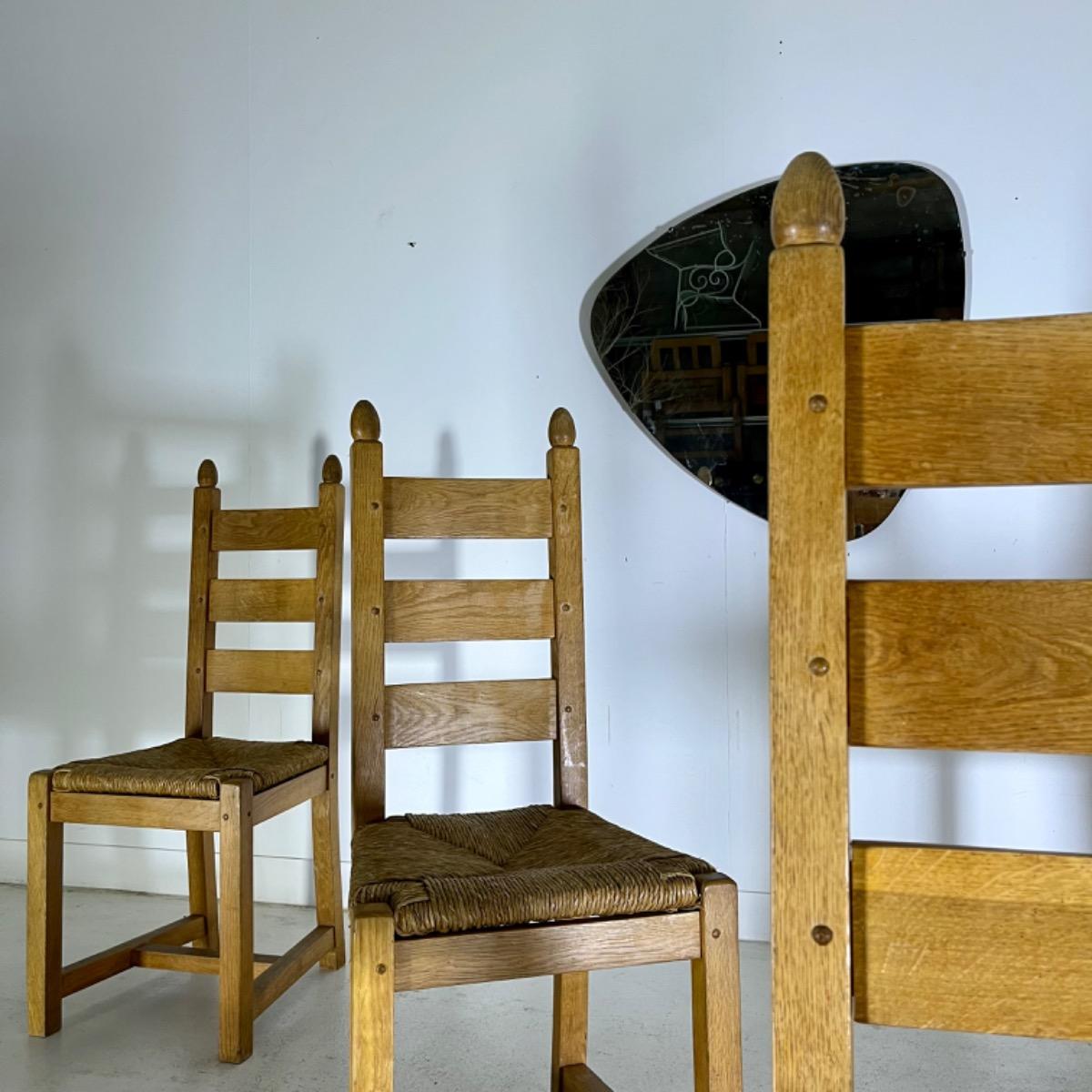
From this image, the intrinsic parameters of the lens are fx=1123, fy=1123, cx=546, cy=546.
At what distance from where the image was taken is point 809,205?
21.6 inches

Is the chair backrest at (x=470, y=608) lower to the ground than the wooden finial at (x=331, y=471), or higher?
lower

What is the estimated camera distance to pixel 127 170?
2.81 metres

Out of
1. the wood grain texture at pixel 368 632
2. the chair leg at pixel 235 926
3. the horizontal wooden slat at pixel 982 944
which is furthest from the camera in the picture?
the chair leg at pixel 235 926

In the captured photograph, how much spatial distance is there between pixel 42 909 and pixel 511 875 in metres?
1.06

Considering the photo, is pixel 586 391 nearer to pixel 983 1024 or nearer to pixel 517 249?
pixel 517 249

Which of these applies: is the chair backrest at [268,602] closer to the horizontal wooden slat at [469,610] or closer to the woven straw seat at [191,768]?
the woven straw seat at [191,768]

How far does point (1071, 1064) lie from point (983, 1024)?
1.52m

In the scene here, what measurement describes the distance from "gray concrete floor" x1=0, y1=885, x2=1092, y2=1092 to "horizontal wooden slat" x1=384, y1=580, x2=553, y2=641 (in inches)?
26.9

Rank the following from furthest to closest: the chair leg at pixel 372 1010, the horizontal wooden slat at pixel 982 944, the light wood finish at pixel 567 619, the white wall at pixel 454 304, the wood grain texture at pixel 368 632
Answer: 1. the white wall at pixel 454 304
2. the light wood finish at pixel 567 619
3. the wood grain texture at pixel 368 632
4. the chair leg at pixel 372 1010
5. the horizontal wooden slat at pixel 982 944

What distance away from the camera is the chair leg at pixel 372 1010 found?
1046 mm

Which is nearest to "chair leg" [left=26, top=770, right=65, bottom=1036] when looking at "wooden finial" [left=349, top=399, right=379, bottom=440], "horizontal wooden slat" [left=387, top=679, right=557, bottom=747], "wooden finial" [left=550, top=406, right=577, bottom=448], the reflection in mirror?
"horizontal wooden slat" [left=387, top=679, right=557, bottom=747]

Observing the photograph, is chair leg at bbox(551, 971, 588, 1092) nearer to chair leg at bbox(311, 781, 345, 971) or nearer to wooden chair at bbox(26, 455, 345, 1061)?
wooden chair at bbox(26, 455, 345, 1061)

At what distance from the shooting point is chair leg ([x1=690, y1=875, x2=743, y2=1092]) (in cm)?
114

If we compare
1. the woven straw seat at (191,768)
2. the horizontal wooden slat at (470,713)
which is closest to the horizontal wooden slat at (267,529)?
the woven straw seat at (191,768)
